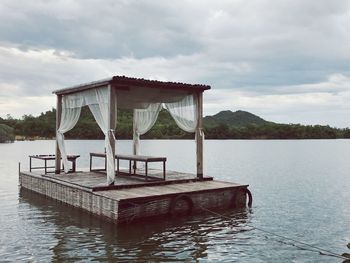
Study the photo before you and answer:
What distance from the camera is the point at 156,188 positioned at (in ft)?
38.9

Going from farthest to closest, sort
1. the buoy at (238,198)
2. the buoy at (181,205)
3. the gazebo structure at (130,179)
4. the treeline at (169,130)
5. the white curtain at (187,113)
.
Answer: the treeline at (169,130)
the white curtain at (187,113)
the buoy at (238,198)
the buoy at (181,205)
the gazebo structure at (130,179)

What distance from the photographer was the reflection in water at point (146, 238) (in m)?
8.08

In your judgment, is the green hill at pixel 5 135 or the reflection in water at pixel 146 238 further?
the green hill at pixel 5 135

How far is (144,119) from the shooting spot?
55.6 ft

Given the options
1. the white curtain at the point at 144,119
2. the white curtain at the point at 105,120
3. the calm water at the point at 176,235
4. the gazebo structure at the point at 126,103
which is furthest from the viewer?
the white curtain at the point at 144,119

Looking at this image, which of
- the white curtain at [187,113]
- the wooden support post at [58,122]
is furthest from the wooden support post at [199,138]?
the wooden support post at [58,122]

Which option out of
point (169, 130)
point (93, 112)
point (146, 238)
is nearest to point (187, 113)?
point (93, 112)

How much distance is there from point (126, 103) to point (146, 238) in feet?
24.7

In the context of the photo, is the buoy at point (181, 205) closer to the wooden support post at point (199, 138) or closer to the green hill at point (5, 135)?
the wooden support post at point (199, 138)

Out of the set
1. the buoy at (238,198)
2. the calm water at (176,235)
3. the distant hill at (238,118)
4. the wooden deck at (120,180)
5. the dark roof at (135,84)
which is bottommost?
the calm water at (176,235)

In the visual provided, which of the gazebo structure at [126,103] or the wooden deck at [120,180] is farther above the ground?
the gazebo structure at [126,103]

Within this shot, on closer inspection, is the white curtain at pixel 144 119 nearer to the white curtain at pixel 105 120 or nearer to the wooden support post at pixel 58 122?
the wooden support post at pixel 58 122

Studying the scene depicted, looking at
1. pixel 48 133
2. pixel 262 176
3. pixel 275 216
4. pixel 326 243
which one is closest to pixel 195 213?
pixel 275 216

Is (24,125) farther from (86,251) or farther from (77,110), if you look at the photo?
(86,251)
